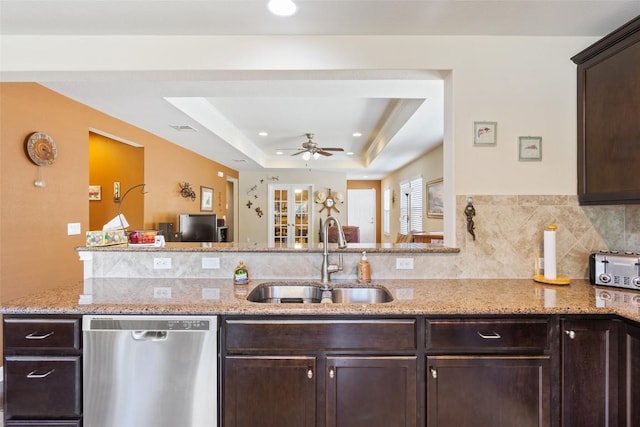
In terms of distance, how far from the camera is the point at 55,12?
5.90 ft

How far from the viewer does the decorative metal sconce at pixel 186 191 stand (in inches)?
206

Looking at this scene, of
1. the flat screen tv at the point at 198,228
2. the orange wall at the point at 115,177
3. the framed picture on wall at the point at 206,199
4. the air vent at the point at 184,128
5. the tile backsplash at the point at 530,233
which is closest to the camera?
the tile backsplash at the point at 530,233

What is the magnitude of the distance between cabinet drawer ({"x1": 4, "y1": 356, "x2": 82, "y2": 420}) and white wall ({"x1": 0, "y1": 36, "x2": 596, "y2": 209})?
1.69 metres

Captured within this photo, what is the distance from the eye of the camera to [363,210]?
35.2ft

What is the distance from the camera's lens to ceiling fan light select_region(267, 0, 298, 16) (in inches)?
63.1

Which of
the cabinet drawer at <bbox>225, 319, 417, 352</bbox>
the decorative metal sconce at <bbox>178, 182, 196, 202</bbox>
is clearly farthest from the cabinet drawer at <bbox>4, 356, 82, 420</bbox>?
the decorative metal sconce at <bbox>178, 182, 196, 202</bbox>

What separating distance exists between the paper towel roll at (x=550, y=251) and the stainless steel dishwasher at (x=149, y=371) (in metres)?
1.90

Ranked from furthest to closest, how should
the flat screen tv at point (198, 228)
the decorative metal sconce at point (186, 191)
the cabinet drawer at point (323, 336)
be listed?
the decorative metal sconce at point (186, 191), the flat screen tv at point (198, 228), the cabinet drawer at point (323, 336)

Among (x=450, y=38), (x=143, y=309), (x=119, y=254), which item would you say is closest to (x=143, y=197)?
(x=119, y=254)

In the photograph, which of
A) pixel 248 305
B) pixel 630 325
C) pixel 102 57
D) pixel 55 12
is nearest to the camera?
pixel 630 325

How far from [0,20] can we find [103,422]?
7.43ft

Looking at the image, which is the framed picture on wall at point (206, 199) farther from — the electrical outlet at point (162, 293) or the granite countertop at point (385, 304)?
the electrical outlet at point (162, 293)

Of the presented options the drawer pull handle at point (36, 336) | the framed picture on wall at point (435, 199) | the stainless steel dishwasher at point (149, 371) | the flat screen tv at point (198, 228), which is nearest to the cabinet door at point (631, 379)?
the stainless steel dishwasher at point (149, 371)

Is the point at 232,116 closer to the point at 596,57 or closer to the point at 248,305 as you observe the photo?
the point at 248,305
